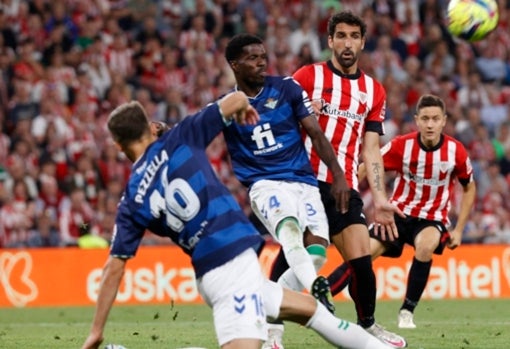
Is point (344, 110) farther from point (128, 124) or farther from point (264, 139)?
point (128, 124)

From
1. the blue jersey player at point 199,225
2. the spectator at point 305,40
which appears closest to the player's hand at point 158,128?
the blue jersey player at point 199,225

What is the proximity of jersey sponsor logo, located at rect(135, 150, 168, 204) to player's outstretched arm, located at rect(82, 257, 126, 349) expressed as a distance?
14.5 inches

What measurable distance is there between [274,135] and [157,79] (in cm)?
1156

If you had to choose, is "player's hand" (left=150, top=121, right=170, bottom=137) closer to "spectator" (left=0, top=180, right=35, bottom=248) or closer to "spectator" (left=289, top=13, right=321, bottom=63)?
"spectator" (left=0, top=180, right=35, bottom=248)

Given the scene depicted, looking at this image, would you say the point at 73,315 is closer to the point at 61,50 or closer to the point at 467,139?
the point at 61,50

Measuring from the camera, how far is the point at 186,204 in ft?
→ 21.8

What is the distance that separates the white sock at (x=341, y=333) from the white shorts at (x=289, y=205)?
147cm

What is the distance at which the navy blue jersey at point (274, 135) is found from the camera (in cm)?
852

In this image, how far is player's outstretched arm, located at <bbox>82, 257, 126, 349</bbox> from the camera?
259 inches

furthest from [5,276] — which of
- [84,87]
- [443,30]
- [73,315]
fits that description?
[443,30]

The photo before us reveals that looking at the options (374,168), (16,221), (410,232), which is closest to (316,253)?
(374,168)

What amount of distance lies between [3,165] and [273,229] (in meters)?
9.75

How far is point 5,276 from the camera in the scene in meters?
15.6

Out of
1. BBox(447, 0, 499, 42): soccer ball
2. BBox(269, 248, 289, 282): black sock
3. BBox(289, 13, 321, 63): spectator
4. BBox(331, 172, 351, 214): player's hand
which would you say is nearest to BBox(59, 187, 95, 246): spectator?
BBox(289, 13, 321, 63): spectator
